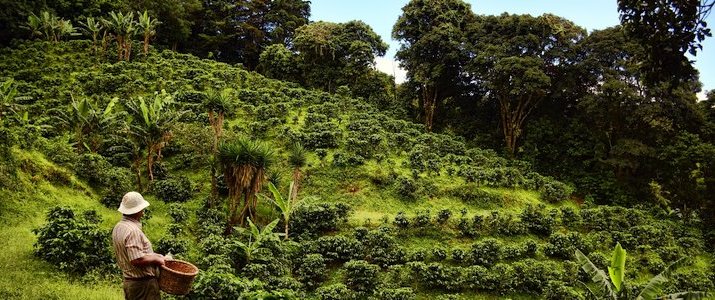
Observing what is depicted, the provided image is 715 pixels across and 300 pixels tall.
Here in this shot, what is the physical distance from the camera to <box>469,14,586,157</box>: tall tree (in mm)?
22234

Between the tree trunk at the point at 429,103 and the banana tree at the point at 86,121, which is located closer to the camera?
the banana tree at the point at 86,121

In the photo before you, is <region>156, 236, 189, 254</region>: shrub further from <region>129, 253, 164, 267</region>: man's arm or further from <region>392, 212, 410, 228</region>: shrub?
<region>129, 253, 164, 267</region>: man's arm

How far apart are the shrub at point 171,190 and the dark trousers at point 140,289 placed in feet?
35.6

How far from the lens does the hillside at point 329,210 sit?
1102 cm

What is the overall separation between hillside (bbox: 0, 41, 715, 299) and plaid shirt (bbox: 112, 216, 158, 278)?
249cm

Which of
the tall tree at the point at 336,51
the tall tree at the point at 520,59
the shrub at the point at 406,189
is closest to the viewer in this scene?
the shrub at the point at 406,189

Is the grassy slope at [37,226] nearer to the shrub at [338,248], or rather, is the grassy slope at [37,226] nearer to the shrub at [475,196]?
the shrub at [338,248]

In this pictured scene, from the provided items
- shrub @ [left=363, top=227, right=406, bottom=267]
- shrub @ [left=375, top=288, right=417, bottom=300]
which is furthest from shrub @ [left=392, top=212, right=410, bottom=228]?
shrub @ [left=375, top=288, right=417, bottom=300]

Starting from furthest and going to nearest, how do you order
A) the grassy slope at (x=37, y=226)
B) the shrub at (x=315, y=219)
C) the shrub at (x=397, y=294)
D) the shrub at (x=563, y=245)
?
the shrub at (x=315, y=219), the shrub at (x=563, y=245), the shrub at (x=397, y=294), the grassy slope at (x=37, y=226)

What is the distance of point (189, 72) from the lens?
24000 millimetres

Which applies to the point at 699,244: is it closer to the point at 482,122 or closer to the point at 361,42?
the point at 482,122

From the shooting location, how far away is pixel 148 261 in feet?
14.1

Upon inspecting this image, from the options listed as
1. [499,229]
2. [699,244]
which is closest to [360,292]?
[499,229]

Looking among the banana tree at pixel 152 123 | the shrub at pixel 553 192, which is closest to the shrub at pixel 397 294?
the banana tree at pixel 152 123
